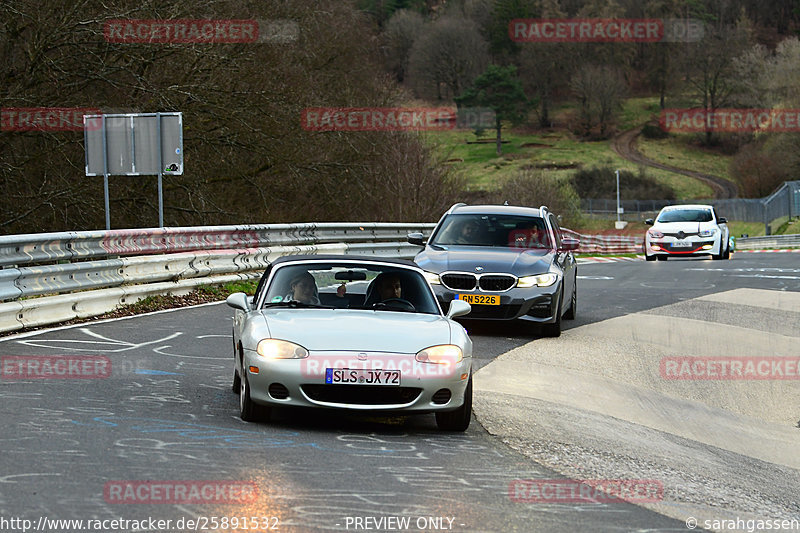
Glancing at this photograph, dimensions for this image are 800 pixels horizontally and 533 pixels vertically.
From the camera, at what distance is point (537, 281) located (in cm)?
1380

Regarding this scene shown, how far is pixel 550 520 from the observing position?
18.9 feet

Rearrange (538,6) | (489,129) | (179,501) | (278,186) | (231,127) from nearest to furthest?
(179,501) < (231,127) < (278,186) < (489,129) < (538,6)

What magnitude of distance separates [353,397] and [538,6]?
165m

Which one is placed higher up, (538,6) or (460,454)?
(538,6)

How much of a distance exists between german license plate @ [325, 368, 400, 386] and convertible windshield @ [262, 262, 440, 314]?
128cm

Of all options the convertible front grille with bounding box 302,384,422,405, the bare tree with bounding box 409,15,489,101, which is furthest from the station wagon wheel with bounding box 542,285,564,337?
the bare tree with bounding box 409,15,489,101

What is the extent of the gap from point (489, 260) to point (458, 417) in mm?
6061

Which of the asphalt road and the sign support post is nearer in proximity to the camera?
the asphalt road

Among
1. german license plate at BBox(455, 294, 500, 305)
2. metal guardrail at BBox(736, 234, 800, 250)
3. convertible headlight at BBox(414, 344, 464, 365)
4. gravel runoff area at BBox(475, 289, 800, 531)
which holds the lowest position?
metal guardrail at BBox(736, 234, 800, 250)

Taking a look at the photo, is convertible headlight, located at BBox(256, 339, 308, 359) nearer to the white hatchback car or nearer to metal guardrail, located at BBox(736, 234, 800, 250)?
the white hatchback car

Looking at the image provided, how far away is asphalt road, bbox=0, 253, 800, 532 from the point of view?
557 centimetres

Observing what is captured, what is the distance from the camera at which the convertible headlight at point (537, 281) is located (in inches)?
540

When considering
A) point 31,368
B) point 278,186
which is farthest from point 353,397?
point 278,186

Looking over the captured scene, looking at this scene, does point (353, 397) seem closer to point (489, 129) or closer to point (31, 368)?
point (31, 368)
